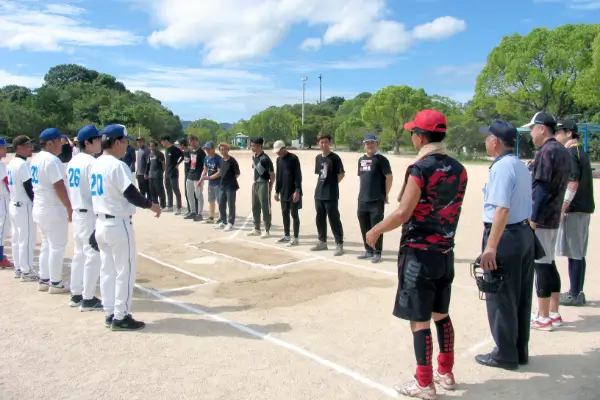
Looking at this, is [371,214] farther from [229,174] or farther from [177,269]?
[229,174]

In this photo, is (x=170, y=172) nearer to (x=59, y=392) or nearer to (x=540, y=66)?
(x=59, y=392)

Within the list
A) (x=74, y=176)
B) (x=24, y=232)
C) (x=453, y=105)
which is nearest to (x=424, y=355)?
(x=74, y=176)

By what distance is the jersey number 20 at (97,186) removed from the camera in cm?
482

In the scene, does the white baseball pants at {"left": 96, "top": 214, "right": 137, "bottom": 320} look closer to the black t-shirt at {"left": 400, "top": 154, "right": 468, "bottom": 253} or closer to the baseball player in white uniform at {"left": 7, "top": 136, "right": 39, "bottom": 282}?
the baseball player in white uniform at {"left": 7, "top": 136, "right": 39, "bottom": 282}

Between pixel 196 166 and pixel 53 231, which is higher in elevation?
pixel 196 166

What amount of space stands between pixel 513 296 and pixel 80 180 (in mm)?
4602

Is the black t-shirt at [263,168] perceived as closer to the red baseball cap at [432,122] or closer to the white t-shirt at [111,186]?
the white t-shirt at [111,186]

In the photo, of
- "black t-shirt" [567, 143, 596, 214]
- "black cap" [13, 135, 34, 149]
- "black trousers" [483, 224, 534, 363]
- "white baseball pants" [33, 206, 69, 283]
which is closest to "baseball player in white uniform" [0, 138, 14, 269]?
"black cap" [13, 135, 34, 149]

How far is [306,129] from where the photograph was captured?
7031cm

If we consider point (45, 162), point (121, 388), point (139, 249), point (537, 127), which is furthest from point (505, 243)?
point (139, 249)

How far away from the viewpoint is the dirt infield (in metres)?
3.90

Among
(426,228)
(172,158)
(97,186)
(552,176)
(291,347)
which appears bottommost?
(291,347)

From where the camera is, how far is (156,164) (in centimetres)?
1357

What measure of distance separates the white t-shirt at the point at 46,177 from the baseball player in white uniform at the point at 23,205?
0.55 metres
